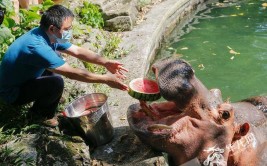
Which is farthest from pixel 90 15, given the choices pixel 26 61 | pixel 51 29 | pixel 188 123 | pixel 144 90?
pixel 188 123

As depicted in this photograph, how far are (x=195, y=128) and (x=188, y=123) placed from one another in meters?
0.08

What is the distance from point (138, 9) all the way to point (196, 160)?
6363 millimetres

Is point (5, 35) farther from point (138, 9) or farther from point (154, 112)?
point (138, 9)

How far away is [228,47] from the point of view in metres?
9.26

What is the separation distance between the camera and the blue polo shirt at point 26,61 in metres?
4.58

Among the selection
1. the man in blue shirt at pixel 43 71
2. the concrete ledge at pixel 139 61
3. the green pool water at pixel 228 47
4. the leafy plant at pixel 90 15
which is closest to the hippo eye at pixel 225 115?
the concrete ledge at pixel 139 61

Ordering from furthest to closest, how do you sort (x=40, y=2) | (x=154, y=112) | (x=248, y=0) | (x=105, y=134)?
(x=248, y=0) < (x=40, y=2) < (x=105, y=134) < (x=154, y=112)

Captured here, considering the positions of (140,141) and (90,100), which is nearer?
(140,141)

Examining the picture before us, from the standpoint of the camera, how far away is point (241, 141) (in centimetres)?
425

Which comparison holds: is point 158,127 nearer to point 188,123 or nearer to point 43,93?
point 188,123

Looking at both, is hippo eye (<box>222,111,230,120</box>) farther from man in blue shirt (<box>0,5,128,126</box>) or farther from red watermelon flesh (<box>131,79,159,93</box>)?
man in blue shirt (<box>0,5,128,126</box>)

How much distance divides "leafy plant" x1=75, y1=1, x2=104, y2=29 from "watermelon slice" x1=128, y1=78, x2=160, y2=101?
377 centimetres

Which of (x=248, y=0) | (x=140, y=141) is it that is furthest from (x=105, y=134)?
(x=248, y=0)

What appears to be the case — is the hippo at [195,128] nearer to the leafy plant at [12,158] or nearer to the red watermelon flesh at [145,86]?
the red watermelon flesh at [145,86]
